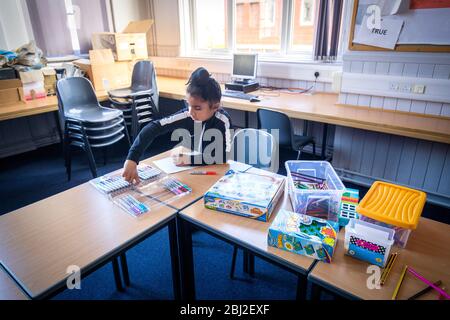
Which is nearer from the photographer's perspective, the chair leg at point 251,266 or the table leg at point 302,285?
the table leg at point 302,285

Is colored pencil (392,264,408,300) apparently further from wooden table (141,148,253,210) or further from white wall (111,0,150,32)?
white wall (111,0,150,32)

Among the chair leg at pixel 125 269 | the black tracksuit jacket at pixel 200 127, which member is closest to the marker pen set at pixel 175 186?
the black tracksuit jacket at pixel 200 127

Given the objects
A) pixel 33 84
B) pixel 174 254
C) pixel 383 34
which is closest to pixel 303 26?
pixel 383 34

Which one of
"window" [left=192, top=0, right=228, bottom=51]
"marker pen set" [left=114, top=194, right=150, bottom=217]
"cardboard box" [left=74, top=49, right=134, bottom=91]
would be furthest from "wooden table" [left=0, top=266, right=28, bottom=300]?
"window" [left=192, top=0, right=228, bottom=51]

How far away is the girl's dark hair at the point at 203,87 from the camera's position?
1578mm

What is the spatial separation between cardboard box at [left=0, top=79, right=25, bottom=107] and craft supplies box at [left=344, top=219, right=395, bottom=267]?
3256 millimetres

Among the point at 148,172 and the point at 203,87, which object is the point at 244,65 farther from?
the point at 148,172

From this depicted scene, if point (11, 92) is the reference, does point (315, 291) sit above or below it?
below

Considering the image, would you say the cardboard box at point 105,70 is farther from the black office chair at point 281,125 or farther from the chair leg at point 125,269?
the chair leg at point 125,269

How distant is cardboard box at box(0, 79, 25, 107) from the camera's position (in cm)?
294

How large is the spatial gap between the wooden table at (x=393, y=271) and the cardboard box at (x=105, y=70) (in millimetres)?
3369

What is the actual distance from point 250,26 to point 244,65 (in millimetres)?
781

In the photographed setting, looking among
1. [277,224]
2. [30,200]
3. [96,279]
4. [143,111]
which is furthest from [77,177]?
[277,224]

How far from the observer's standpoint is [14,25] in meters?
3.44
